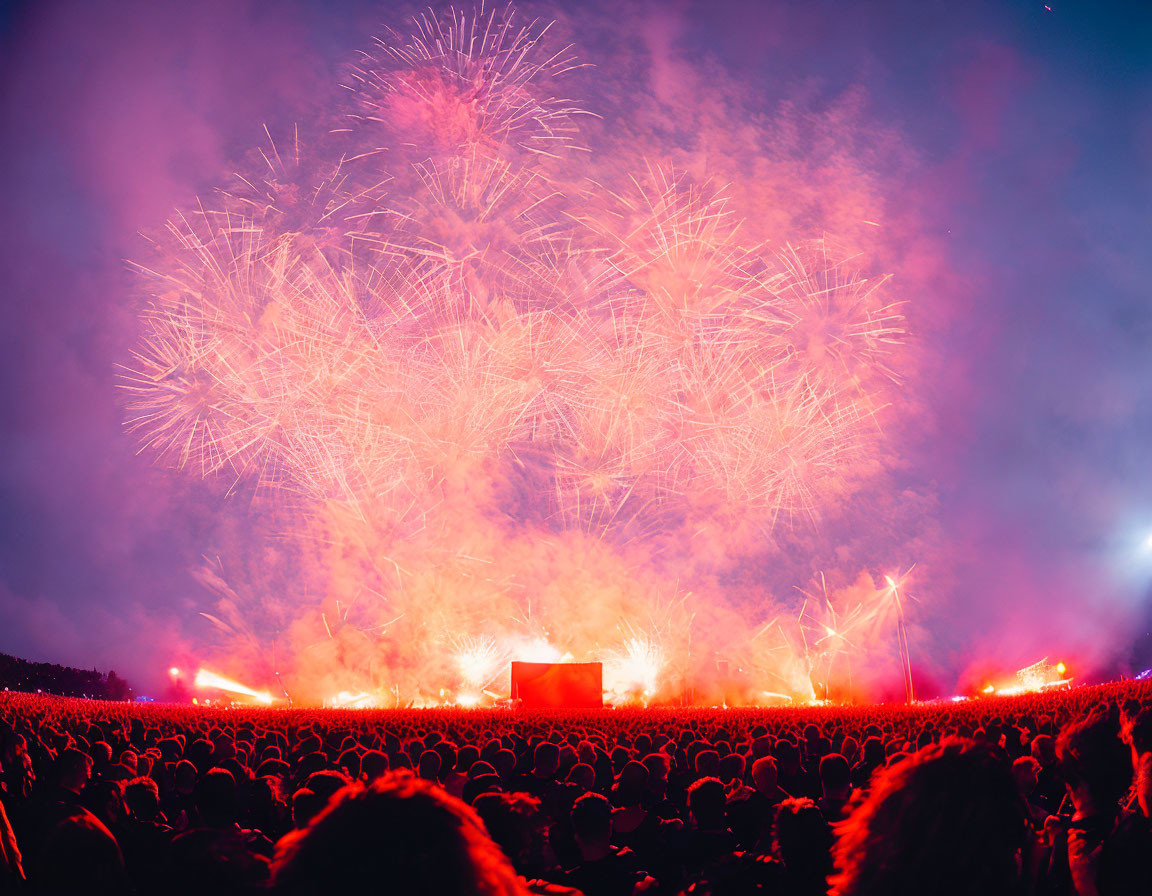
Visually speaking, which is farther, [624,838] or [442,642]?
[442,642]

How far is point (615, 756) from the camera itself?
689cm

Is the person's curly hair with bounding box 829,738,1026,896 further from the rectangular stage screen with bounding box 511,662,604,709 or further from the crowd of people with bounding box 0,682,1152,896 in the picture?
the rectangular stage screen with bounding box 511,662,604,709

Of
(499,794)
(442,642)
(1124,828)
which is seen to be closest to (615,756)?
(499,794)

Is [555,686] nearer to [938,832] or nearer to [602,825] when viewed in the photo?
[602,825]

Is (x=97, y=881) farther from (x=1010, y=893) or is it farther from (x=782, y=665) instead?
(x=782, y=665)

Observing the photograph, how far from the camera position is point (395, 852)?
1398 millimetres

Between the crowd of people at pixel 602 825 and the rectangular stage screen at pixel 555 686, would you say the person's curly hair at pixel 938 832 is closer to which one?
the crowd of people at pixel 602 825

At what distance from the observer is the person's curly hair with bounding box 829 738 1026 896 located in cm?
187

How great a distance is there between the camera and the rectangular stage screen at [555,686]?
28.2 m

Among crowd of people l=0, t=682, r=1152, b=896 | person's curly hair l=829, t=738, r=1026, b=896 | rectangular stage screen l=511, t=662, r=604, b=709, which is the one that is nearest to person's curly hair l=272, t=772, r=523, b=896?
crowd of people l=0, t=682, r=1152, b=896

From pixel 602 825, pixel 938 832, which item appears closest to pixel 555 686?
pixel 602 825

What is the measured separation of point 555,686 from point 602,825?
25.3 meters

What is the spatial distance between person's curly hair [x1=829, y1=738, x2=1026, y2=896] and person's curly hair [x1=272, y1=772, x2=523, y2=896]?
95 centimetres

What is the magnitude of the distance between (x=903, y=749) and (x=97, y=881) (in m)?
6.70
